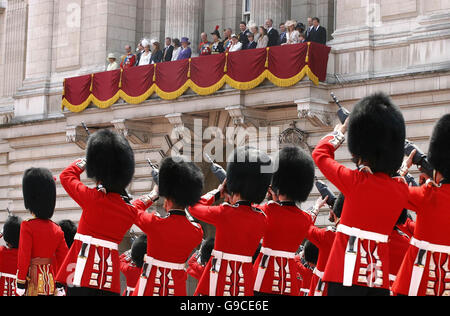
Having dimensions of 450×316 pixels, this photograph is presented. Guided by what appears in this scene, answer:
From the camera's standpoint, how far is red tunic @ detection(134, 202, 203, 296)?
25.3 feet

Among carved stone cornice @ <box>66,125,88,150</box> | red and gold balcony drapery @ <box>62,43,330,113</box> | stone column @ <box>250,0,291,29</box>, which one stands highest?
stone column @ <box>250,0,291,29</box>

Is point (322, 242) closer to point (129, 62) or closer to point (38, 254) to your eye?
point (38, 254)

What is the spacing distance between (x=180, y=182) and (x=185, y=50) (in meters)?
10.6

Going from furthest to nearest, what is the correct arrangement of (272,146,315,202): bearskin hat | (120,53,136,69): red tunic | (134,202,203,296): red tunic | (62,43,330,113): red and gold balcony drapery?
(120,53,136,69): red tunic → (62,43,330,113): red and gold balcony drapery → (272,146,315,202): bearskin hat → (134,202,203,296): red tunic

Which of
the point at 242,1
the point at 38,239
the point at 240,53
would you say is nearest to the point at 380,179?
the point at 38,239

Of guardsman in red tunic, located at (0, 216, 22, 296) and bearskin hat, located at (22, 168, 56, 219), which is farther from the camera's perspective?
guardsman in red tunic, located at (0, 216, 22, 296)

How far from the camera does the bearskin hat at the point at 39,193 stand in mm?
9344

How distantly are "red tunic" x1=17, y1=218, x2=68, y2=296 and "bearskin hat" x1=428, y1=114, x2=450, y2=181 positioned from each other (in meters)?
3.94

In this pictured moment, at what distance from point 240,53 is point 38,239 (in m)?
8.64

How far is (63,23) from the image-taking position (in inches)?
870

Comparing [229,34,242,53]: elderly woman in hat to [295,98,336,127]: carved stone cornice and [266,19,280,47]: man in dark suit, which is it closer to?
[266,19,280,47]: man in dark suit

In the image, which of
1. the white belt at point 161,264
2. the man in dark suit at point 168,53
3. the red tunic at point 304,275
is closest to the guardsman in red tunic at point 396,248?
the white belt at point 161,264

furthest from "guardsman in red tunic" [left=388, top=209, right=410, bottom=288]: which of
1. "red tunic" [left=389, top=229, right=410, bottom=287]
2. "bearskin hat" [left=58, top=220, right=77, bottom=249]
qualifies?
"bearskin hat" [left=58, top=220, right=77, bottom=249]
